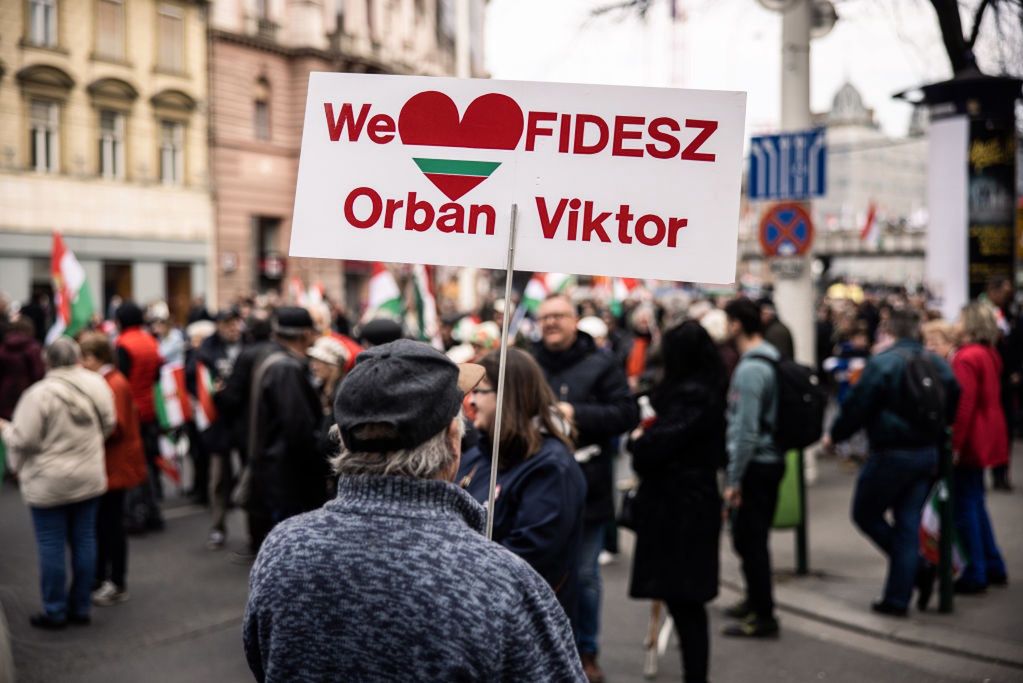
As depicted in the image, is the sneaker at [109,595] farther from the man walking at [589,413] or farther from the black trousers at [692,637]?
the black trousers at [692,637]

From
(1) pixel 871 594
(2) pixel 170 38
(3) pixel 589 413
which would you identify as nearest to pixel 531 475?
(3) pixel 589 413

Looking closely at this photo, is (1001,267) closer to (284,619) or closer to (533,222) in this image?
(533,222)

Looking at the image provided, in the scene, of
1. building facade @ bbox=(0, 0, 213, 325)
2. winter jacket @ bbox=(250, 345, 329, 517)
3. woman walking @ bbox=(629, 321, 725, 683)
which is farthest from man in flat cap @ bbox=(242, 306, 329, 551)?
building facade @ bbox=(0, 0, 213, 325)

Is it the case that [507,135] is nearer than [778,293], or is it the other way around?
[507,135]

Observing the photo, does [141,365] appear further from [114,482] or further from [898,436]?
[898,436]

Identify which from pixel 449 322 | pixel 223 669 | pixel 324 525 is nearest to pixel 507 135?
pixel 324 525

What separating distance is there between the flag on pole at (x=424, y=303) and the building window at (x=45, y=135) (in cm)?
1527

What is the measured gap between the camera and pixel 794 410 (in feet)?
18.2

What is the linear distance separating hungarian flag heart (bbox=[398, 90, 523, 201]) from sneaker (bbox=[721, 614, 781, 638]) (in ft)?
13.2

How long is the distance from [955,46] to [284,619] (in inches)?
365

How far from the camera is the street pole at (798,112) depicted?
10016mm

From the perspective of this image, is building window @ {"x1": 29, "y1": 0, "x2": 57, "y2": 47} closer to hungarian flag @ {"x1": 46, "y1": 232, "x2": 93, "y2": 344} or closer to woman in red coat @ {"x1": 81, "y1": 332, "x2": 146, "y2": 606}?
hungarian flag @ {"x1": 46, "y1": 232, "x2": 93, "y2": 344}

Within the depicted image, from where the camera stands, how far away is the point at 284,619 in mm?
1775

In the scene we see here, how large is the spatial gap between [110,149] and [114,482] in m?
22.8
